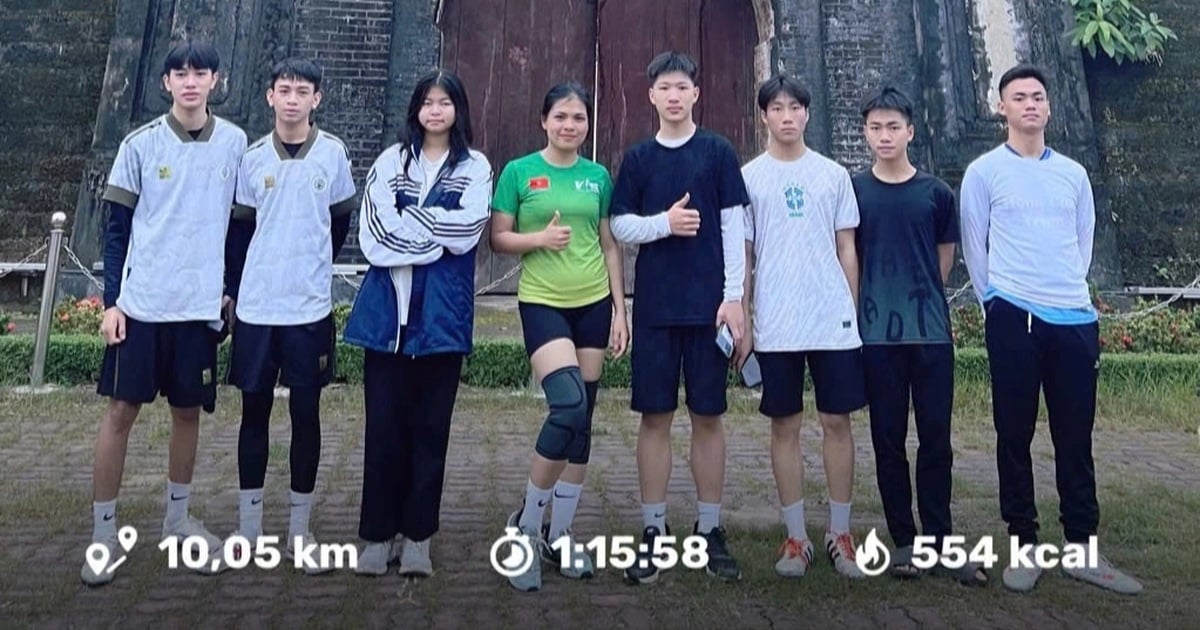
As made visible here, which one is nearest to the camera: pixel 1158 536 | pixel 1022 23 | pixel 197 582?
pixel 197 582

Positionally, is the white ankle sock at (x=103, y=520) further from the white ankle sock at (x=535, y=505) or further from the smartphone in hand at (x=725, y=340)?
the smartphone in hand at (x=725, y=340)

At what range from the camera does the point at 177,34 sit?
1063cm

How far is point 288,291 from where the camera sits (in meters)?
4.20

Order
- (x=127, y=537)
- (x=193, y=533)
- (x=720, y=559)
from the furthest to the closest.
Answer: (x=127, y=537)
(x=193, y=533)
(x=720, y=559)

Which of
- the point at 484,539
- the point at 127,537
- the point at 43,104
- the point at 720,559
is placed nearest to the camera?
the point at 720,559

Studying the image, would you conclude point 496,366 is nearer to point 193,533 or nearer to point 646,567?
point 193,533

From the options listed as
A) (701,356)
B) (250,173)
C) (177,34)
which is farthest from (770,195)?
(177,34)

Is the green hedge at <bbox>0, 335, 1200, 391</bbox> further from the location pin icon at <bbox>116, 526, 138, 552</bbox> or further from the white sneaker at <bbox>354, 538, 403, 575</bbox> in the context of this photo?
the white sneaker at <bbox>354, 538, 403, 575</bbox>

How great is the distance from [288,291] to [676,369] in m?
1.57

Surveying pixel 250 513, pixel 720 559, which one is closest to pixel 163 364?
pixel 250 513

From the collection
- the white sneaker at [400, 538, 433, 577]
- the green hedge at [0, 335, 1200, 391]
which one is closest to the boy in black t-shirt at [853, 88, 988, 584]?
the white sneaker at [400, 538, 433, 577]

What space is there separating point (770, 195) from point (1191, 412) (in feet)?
18.2

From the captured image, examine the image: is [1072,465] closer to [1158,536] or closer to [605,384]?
[1158,536]

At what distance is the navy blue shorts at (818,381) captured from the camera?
4238 millimetres
